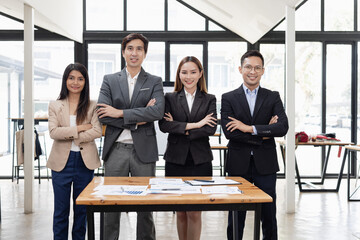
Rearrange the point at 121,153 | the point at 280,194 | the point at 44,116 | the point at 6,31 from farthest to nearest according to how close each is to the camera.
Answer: the point at 6,31
the point at 44,116
the point at 280,194
the point at 121,153

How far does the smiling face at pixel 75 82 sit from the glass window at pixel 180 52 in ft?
15.9

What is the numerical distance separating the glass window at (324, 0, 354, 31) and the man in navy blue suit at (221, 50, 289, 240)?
18.4 feet

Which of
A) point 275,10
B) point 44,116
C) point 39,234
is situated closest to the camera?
point 39,234

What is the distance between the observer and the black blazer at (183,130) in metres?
2.87

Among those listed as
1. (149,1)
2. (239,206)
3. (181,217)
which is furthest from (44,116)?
(239,206)

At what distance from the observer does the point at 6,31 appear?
24.9ft

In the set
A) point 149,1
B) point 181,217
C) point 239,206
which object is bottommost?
point 181,217

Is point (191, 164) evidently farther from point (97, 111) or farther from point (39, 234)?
point (39, 234)

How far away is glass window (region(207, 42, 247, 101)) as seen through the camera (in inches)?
311

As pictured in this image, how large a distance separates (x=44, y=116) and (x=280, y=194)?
4.45m

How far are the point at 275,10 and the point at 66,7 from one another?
3590 mm

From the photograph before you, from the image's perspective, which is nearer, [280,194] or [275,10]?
[275,10]

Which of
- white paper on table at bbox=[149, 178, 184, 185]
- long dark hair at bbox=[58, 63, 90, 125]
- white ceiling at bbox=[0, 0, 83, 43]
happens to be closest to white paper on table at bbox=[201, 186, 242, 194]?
white paper on table at bbox=[149, 178, 184, 185]

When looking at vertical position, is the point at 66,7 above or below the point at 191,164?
above
